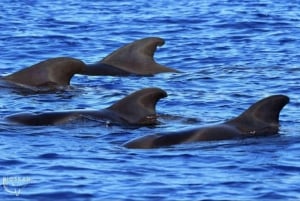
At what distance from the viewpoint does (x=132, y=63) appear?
20.5 meters

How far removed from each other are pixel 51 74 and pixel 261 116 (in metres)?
5.43

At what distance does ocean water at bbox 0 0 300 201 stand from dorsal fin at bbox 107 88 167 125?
0.90 ft

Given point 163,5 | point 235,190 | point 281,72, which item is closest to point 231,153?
point 235,190

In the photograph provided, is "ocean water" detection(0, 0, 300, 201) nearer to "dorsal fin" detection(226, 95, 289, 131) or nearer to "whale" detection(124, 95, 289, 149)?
"whale" detection(124, 95, 289, 149)

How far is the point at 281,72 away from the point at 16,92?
507cm

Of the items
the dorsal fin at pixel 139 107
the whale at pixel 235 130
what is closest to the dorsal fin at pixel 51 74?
the dorsal fin at pixel 139 107

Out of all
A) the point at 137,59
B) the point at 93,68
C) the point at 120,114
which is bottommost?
the point at 93,68

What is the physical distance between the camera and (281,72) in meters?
20.2

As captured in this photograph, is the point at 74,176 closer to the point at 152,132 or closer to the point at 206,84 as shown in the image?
the point at 152,132

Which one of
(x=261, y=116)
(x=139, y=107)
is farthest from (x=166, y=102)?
A: (x=261, y=116)

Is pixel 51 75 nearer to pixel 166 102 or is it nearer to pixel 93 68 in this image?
pixel 93 68

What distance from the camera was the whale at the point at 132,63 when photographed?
796 inches

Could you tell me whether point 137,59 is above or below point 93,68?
above

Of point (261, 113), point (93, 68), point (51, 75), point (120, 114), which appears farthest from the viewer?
point (93, 68)
